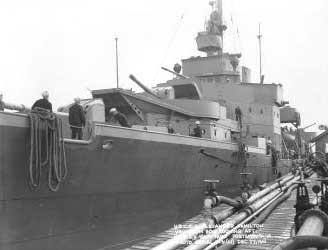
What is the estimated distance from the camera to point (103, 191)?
26.9ft

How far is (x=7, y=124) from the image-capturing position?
660 centimetres

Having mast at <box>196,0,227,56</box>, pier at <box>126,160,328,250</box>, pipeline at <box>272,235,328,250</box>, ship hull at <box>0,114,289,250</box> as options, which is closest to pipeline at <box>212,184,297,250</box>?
pier at <box>126,160,328,250</box>

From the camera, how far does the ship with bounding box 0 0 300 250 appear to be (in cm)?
674

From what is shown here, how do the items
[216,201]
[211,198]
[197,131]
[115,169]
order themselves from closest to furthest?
1. [211,198]
2. [216,201]
3. [115,169]
4. [197,131]

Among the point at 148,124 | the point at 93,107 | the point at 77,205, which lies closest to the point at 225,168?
the point at 148,124

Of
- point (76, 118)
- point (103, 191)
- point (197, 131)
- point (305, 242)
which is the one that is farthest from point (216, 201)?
point (197, 131)

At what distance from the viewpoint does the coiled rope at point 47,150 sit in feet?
22.4

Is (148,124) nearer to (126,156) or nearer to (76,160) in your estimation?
(126,156)

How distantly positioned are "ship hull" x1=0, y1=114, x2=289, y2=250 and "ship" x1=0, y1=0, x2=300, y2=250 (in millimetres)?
16

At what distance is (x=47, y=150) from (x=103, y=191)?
1.66 m

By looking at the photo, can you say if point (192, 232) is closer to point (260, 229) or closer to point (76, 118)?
point (260, 229)

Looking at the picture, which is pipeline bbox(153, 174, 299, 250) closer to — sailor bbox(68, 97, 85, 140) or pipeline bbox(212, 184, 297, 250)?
pipeline bbox(212, 184, 297, 250)

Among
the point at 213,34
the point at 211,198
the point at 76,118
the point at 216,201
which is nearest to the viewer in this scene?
the point at 211,198

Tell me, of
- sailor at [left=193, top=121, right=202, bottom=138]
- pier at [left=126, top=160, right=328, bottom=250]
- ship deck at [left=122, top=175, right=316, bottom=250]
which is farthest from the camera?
sailor at [left=193, top=121, right=202, bottom=138]
